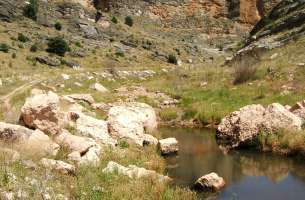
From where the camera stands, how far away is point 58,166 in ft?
49.4

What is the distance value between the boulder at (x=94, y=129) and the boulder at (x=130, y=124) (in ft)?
1.98

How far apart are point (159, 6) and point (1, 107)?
73359 mm

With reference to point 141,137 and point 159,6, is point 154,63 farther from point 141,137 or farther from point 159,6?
point 141,137

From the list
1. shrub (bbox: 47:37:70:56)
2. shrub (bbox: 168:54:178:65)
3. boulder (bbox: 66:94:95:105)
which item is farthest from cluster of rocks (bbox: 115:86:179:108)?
shrub (bbox: 168:54:178:65)

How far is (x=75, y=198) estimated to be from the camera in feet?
43.7

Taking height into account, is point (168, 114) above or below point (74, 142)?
below

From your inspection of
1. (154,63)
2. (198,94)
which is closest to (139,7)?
(154,63)

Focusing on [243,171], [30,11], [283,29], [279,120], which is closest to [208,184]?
[243,171]

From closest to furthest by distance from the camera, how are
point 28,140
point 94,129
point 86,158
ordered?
1. point 86,158
2. point 28,140
3. point 94,129

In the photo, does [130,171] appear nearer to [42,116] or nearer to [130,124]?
[42,116]

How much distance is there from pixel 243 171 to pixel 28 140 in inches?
322

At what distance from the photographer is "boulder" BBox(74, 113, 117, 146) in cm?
2000

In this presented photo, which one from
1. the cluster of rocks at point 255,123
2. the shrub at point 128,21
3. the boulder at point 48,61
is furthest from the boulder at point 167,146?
the shrub at point 128,21

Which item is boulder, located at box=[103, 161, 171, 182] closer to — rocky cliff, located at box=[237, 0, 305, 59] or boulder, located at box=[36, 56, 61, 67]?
rocky cliff, located at box=[237, 0, 305, 59]
